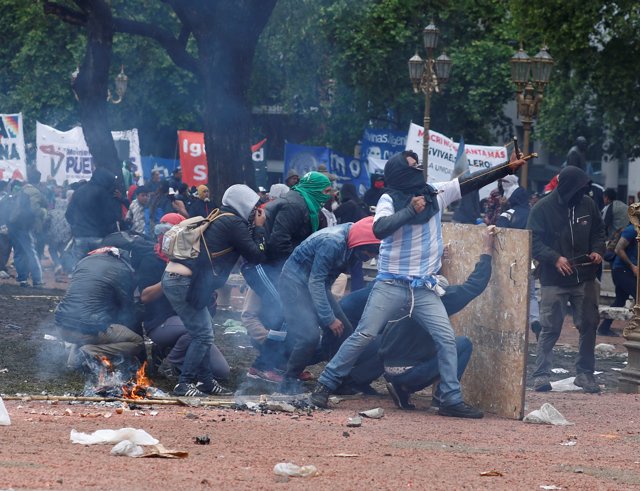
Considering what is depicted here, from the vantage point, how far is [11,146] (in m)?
23.4

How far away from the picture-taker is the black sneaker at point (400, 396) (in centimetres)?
825

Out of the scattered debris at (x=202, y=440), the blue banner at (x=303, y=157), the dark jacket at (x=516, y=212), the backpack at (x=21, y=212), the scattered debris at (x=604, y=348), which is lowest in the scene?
the scattered debris at (x=604, y=348)

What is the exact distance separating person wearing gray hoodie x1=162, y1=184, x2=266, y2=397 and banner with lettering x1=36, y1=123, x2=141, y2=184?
1755 centimetres

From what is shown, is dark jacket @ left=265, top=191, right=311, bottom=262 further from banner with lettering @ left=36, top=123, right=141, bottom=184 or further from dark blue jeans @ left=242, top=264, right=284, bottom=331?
banner with lettering @ left=36, top=123, right=141, bottom=184

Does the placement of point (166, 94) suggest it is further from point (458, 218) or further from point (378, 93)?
point (458, 218)

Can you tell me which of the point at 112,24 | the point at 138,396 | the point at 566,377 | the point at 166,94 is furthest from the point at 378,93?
the point at 138,396

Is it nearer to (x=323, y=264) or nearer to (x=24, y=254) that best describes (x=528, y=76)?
(x=24, y=254)

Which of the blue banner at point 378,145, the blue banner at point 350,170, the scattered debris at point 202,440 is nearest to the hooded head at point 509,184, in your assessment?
the scattered debris at point 202,440

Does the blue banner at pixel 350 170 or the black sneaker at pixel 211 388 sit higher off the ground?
the blue banner at pixel 350 170

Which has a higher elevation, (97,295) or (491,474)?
(97,295)

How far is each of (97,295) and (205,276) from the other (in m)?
0.91

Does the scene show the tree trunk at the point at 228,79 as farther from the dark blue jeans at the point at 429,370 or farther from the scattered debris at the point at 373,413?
the scattered debris at the point at 373,413

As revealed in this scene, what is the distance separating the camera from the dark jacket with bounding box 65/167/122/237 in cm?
1402

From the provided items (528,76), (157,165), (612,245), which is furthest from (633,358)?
(157,165)
